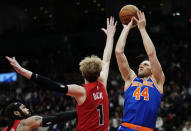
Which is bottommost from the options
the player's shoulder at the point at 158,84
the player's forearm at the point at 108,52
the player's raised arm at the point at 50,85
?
the player's shoulder at the point at 158,84

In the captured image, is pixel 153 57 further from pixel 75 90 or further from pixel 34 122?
pixel 34 122

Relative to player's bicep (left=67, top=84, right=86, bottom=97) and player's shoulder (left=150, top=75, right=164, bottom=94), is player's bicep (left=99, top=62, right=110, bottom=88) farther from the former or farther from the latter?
player's shoulder (left=150, top=75, right=164, bottom=94)

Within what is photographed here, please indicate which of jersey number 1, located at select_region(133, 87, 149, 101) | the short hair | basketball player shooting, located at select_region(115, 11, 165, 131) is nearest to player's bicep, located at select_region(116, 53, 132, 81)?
basketball player shooting, located at select_region(115, 11, 165, 131)

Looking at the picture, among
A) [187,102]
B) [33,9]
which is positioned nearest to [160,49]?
[187,102]

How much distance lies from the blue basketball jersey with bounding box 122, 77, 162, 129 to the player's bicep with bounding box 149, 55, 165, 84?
10 centimetres

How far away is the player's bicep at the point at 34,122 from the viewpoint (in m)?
4.98

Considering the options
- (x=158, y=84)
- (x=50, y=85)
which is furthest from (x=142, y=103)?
(x=50, y=85)

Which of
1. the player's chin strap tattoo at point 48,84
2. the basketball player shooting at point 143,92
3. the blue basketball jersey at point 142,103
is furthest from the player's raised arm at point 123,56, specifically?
the player's chin strap tattoo at point 48,84

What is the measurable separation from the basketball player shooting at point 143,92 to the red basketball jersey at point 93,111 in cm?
32

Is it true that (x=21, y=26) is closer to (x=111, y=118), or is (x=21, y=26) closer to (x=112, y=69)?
(x=112, y=69)

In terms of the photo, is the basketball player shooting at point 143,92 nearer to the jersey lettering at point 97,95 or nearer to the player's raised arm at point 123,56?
the player's raised arm at point 123,56

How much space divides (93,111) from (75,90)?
416 millimetres

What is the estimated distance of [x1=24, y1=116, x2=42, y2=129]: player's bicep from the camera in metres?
4.98

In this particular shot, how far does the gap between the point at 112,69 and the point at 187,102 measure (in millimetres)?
6802
